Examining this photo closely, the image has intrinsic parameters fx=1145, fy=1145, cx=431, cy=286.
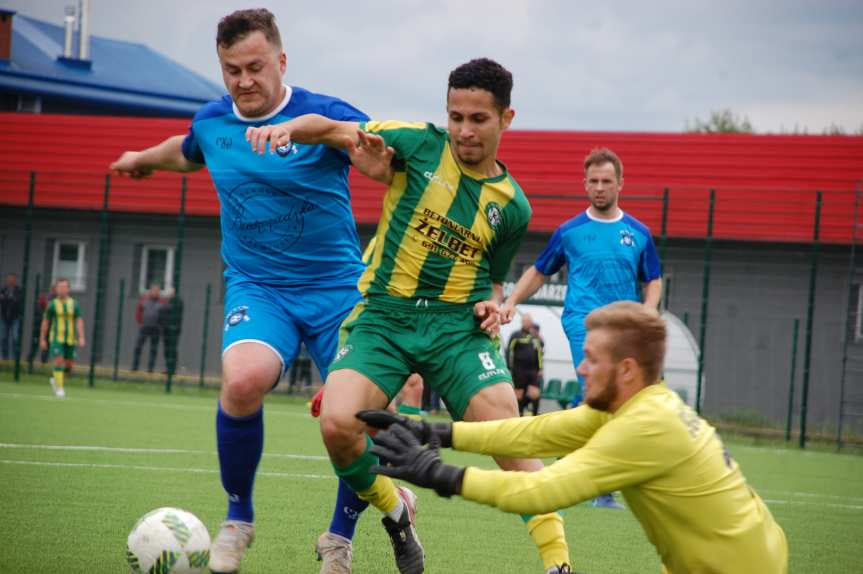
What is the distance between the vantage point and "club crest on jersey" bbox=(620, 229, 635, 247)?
894 centimetres

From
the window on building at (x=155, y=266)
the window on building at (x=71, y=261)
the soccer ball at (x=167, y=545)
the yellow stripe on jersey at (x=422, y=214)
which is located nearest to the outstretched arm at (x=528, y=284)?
the yellow stripe on jersey at (x=422, y=214)

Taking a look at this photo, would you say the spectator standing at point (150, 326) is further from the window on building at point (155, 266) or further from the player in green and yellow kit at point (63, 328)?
the window on building at point (155, 266)

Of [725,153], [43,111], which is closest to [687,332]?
[725,153]

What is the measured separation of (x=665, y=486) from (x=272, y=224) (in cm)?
249

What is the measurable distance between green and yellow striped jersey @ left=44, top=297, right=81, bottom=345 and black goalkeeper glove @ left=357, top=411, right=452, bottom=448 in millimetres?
15217

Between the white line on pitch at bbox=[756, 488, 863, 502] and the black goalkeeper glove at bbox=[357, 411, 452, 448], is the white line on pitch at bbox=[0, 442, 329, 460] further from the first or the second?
the black goalkeeper glove at bbox=[357, 411, 452, 448]

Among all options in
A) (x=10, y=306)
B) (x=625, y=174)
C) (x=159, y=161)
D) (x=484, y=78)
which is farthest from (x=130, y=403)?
(x=484, y=78)

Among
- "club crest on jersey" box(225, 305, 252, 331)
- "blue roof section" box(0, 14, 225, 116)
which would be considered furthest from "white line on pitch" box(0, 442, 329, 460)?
"blue roof section" box(0, 14, 225, 116)

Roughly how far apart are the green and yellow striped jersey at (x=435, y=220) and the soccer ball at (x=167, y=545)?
1329mm

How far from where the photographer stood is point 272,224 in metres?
5.59

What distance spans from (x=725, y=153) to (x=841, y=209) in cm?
290

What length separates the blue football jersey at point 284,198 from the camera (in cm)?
557

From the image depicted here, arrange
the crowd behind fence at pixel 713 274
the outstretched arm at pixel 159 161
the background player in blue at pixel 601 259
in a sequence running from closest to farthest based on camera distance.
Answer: the outstretched arm at pixel 159 161 < the background player in blue at pixel 601 259 < the crowd behind fence at pixel 713 274

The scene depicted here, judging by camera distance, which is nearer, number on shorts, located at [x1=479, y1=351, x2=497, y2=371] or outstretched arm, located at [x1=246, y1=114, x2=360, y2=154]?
outstretched arm, located at [x1=246, y1=114, x2=360, y2=154]
